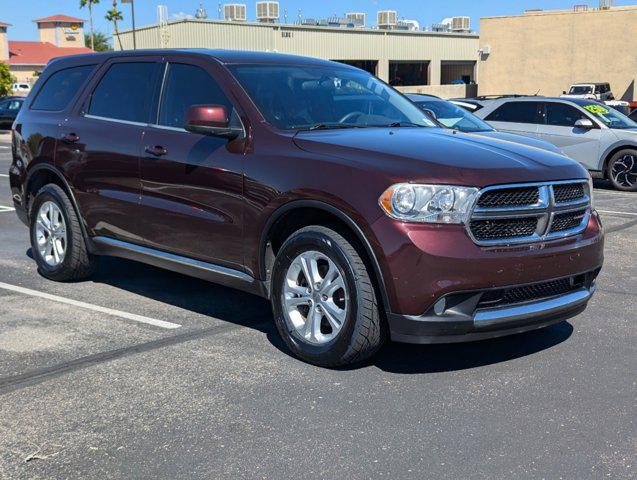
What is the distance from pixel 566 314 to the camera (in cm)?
470

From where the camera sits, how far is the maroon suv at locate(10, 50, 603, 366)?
4266 mm

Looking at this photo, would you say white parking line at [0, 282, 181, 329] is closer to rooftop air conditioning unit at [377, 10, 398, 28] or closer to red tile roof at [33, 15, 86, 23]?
rooftop air conditioning unit at [377, 10, 398, 28]

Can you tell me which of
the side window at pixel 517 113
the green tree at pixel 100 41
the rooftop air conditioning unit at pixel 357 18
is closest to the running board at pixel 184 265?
the side window at pixel 517 113

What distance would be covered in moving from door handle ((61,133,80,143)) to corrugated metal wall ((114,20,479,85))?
40223 millimetres

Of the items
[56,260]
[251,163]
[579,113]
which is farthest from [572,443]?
[579,113]

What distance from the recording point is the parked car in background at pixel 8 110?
34344 mm

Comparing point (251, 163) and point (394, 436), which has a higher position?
point (251, 163)

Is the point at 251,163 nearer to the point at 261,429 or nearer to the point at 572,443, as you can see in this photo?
the point at 261,429

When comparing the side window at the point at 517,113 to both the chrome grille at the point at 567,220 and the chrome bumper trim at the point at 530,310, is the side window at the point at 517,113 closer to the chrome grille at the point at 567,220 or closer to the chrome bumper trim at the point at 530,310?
the chrome grille at the point at 567,220

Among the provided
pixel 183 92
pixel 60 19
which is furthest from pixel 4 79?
pixel 60 19

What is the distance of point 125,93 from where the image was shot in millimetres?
6152

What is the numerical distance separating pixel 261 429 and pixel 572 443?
1441mm

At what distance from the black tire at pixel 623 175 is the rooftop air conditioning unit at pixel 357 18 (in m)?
52.6

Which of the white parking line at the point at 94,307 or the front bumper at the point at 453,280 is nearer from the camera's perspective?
the front bumper at the point at 453,280
